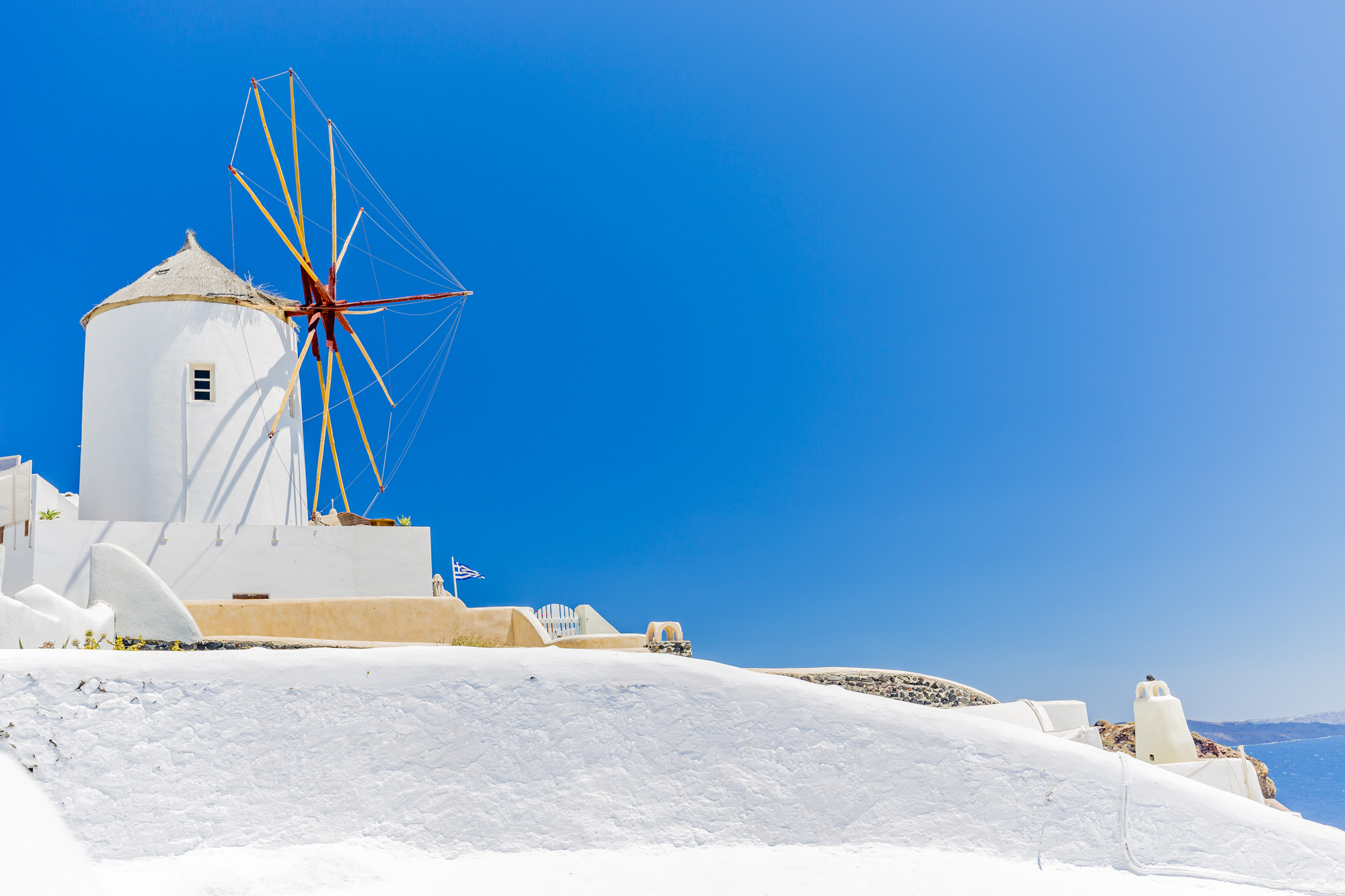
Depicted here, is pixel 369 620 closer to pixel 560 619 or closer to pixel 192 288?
pixel 560 619

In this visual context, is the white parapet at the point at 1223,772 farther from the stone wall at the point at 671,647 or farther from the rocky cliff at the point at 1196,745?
the stone wall at the point at 671,647

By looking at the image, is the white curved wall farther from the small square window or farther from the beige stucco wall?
the beige stucco wall

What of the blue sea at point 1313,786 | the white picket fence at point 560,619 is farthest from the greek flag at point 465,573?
the blue sea at point 1313,786

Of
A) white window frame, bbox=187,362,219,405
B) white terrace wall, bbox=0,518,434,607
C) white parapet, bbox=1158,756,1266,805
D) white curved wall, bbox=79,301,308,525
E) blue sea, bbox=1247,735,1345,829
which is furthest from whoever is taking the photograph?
blue sea, bbox=1247,735,1345,829

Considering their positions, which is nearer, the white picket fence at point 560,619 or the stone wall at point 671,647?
the stone wall at point 671,647

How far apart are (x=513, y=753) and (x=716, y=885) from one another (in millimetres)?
Answer: 1525

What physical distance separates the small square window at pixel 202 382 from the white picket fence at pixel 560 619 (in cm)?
726

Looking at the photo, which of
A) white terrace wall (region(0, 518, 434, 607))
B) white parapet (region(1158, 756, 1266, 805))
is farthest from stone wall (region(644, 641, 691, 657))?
white parapet (region(1158, 756, 1266, 805))

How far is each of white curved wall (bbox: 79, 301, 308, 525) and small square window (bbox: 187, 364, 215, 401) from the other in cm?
6

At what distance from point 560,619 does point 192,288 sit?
9.25m

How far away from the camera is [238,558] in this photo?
1480cm

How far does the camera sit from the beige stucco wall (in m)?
11.7

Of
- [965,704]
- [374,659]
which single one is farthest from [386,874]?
[965,704]

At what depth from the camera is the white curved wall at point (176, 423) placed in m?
16.0
